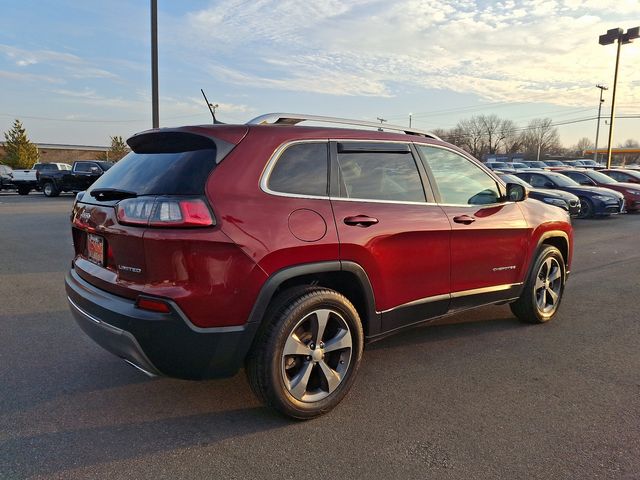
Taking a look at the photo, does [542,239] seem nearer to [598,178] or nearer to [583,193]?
[583,193]

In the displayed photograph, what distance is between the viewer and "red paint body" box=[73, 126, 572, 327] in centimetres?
263

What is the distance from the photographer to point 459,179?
13.5ft

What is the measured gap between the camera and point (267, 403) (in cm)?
294

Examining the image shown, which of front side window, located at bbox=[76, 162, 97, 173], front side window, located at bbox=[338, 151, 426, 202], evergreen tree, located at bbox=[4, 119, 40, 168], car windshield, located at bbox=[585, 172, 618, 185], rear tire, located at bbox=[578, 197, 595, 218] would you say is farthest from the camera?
evergreen tree, located at bbox=[4, 119, 40, 168]

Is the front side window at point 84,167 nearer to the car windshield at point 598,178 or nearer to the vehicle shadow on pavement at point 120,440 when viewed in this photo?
the car windshield at point 598,178

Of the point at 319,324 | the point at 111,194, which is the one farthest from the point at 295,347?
the point at 111,194

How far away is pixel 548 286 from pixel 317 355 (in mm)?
3000

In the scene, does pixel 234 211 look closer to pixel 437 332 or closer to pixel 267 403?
pixel 267 403

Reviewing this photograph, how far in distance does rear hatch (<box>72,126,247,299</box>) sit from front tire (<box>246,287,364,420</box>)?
717 mm

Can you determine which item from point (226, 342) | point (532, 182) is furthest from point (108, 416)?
point (532, 182)

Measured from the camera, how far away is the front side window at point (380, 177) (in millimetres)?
3332

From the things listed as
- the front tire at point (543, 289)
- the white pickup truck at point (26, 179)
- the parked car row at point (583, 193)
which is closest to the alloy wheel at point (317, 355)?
the front tire at point (543, 289)

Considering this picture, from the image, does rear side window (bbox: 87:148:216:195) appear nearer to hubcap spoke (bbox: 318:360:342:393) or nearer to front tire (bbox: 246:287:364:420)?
front tire (bbox: 246:287:364:420)

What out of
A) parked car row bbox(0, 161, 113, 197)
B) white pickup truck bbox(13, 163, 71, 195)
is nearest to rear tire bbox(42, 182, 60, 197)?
parked car row bbox(0, 161, 113, 197)
